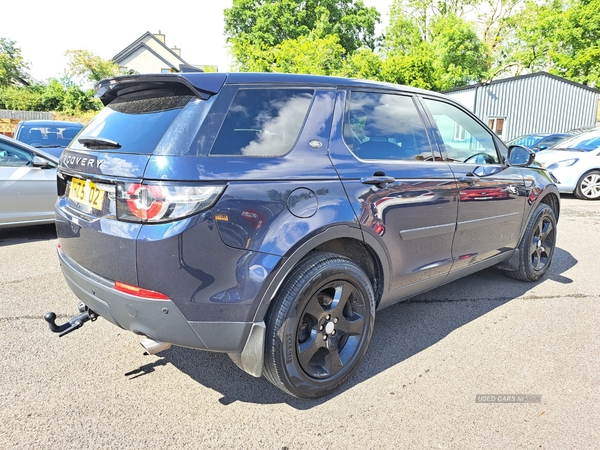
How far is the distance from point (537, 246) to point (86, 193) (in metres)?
4.03

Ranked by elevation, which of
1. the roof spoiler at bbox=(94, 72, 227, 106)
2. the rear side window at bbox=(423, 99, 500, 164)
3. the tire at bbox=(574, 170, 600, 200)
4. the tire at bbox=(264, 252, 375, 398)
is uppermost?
the roof spoiler at bbox=(94, 72, 227, 106)

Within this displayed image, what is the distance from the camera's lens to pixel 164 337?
80.3 inches

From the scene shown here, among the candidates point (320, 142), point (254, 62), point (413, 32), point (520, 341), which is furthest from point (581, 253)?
point (413, 32)

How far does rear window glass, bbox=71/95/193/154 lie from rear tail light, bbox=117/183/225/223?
0.22 m

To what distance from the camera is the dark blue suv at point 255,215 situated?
6.34 ft

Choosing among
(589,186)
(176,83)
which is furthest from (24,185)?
(589,186)

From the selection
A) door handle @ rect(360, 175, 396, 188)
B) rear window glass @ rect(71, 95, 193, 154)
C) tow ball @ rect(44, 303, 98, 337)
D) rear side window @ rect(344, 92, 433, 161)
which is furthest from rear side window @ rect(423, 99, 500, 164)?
tow ball @ rect(44, 303, 98, 337)

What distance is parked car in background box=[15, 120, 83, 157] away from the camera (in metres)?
9.80

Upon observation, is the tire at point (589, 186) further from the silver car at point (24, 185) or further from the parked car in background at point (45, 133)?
the parked car in background at point (45, 133)

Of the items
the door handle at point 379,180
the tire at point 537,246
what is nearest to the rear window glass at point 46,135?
the door handle at point 379,180

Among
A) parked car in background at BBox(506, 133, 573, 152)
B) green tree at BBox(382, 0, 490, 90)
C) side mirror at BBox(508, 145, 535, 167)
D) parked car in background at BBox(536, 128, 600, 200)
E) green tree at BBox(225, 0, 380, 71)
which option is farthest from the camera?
green tree at BBox(225, 0, 380, 71)

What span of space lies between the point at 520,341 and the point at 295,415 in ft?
5.96

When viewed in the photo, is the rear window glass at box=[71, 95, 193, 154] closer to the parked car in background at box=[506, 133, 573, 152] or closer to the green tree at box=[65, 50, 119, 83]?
the parked car in background at box=[506, 133, 573, 152]

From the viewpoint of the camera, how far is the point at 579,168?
9.66 meters
